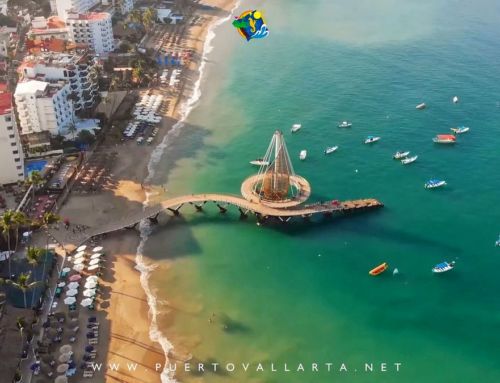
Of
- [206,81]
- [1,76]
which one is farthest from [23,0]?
[206,81]

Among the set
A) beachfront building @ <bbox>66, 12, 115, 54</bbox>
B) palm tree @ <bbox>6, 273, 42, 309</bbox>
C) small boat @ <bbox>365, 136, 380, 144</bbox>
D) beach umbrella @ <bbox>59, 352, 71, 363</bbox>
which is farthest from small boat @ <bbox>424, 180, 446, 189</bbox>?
beachfront building @ <bbox>66, 12, 115, 54</bbox>

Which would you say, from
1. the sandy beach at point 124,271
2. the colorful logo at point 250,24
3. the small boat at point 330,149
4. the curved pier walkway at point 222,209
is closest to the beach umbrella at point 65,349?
the sandy beach at point 124,271

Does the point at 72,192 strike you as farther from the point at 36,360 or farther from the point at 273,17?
the point at 273,17

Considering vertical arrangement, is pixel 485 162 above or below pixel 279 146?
below

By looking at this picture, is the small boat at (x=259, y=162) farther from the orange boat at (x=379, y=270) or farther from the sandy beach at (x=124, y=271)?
the orange boat at (x=379, y=270)

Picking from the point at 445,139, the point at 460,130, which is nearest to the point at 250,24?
the point at 445,139

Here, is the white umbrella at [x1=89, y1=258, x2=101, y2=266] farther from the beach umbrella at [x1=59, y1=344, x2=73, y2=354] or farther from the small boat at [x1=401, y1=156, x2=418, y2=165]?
the small boat at [x1=401, y1=156, x2=418, y2=165]

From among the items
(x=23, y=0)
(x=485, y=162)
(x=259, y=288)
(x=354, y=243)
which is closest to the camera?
(x=259, y=288)
